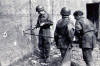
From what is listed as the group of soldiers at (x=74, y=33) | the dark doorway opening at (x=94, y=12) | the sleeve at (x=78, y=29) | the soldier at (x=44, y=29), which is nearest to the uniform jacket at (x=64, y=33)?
the group of soldiers at (x=74, y=33)

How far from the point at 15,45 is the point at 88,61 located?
10.9ft

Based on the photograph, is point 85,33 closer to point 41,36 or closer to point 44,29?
point 44,29

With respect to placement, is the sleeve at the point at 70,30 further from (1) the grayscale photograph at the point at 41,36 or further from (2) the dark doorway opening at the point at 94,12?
(2) the dark doorway opening at the point at 94,12

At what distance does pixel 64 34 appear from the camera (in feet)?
21.9

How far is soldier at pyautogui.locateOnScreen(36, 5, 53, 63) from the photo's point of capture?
25.8 feet

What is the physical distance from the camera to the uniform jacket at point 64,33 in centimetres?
652

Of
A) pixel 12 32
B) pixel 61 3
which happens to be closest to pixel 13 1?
pixel 12 32

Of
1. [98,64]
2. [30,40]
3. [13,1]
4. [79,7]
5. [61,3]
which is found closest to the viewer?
[98,64]

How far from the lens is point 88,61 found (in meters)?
6.90

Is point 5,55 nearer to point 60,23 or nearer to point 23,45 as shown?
point 23,45

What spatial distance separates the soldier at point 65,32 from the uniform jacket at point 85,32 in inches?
10.5

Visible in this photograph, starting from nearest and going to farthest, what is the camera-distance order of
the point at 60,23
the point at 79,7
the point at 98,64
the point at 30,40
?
the point at 60,23 < the point at 98,64 < the point at 30,40 < the point at 79,7

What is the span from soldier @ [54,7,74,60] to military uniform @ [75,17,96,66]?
0.28 metres

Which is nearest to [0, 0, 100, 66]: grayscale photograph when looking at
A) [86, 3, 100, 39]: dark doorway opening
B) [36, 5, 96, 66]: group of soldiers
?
[36, 5, 96, 66]: group of soldiers
